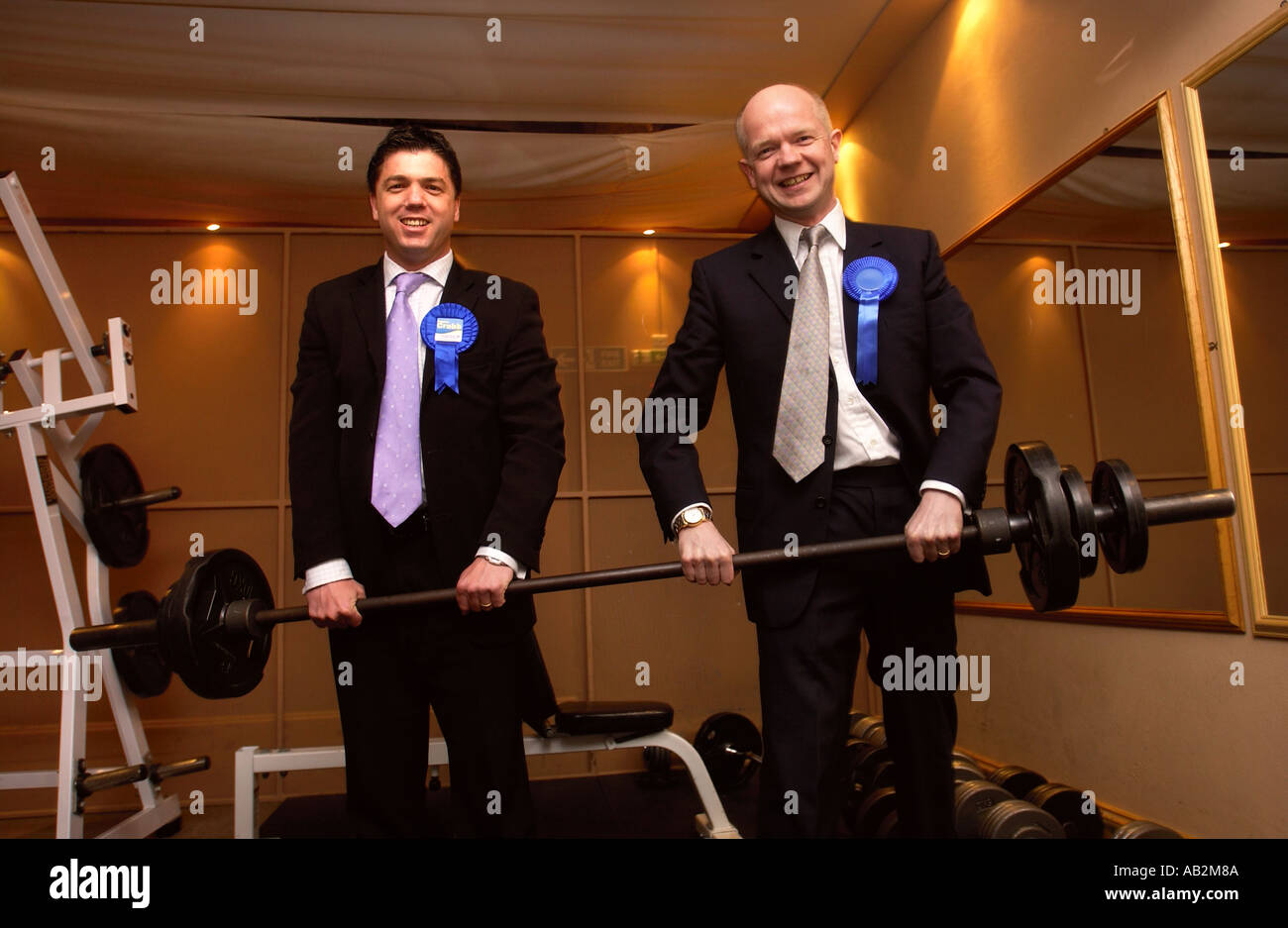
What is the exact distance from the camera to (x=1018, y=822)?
2.11 m

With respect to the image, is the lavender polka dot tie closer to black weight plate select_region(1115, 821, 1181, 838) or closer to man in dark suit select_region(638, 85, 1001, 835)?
man in dark suit select_region(638, 85, 1001, 835)

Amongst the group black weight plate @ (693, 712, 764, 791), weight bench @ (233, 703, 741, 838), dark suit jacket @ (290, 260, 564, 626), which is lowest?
black weight plate @ (693, 712, 764, 791)

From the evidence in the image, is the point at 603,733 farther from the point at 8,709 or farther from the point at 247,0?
the point at 8,709

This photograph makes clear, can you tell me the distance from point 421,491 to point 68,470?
2031 millimetres

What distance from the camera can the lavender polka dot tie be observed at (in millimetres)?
1622

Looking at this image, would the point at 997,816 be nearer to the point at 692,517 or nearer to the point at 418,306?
the point at 692,517

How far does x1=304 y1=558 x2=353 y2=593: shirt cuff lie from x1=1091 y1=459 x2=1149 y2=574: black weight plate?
4.41ft

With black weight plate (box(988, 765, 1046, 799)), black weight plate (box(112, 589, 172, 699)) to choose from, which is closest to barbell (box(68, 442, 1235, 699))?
black weight plate (box(988, 765, 1046, 799))

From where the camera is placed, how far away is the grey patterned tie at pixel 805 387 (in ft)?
4.80

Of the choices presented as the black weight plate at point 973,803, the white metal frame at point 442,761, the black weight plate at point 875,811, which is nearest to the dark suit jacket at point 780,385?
the black weight plate at point 973,803

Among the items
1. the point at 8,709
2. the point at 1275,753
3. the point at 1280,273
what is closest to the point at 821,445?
the point at 1280,273

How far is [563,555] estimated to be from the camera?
414 cm

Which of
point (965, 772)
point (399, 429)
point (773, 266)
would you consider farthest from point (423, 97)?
point (965, 772)
